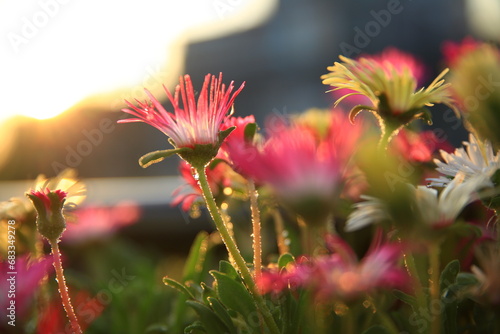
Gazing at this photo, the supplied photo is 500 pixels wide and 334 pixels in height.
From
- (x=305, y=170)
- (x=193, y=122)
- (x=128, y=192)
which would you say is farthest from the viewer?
(x=128, y=192)

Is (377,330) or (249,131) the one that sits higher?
(249,131)

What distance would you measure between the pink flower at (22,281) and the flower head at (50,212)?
48 mm

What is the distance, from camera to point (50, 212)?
0.39 m

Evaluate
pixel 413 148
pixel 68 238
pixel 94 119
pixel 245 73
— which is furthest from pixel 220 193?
pixel 245 73

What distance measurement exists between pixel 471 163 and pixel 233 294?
0.17 meters

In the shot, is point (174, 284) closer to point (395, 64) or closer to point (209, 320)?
point (209, 320)

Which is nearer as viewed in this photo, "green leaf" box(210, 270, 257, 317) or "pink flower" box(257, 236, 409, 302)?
"pink flower" box(257, 236, 409, 302)

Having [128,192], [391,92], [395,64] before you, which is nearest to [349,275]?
[391,92]

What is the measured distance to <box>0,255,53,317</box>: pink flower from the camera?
408 mm

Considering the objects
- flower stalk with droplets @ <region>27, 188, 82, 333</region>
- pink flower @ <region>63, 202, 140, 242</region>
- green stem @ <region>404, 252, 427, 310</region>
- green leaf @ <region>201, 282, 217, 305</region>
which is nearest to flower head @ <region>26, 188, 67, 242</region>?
flower stalk with droplets @ <region>27, 188, 82, 333</region>

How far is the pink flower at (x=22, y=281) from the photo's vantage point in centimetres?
41

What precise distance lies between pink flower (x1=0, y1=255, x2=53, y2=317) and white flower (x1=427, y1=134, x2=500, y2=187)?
0.90 feet

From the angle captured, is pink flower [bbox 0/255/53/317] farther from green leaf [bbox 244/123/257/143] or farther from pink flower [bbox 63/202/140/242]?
pink flower [bbox 63/202/140/242]

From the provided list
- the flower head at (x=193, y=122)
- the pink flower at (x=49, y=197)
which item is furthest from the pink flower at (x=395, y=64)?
the pink flower at (x=49, y=197)
